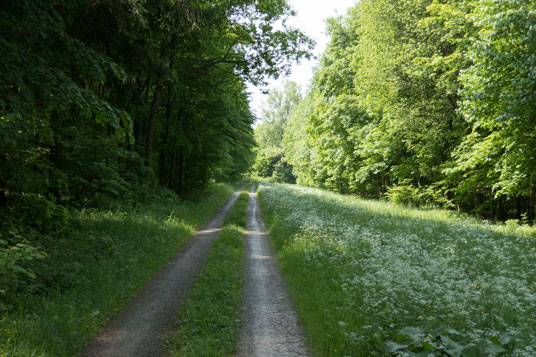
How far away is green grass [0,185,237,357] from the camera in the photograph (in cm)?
495

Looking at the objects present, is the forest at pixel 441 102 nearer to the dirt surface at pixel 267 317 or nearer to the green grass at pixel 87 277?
the dirt surface at pixel 267 317

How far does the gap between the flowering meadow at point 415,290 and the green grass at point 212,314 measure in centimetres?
163

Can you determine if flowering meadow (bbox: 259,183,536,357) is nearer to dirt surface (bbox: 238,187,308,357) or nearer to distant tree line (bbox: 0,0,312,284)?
dirt surface (bbox: 238,187,308,357)

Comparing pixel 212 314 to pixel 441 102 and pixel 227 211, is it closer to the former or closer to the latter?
pixel 227 211

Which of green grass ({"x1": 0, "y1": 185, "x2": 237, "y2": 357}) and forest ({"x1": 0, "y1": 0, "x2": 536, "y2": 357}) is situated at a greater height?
forest ({"x1": 0, "y1": 0, "x2": 536, "y2": 357})

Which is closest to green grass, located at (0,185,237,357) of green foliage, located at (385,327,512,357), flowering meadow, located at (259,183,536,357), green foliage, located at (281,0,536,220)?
flowering meadow, located at (259,183,536,357)

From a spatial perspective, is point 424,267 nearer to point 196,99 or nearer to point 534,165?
point 534,165

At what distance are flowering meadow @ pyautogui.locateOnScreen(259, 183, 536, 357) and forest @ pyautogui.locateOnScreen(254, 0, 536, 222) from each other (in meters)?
4.48

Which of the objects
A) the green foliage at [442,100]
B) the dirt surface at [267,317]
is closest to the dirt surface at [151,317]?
the dirt surface at [267,317]

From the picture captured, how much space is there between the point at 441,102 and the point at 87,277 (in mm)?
20709

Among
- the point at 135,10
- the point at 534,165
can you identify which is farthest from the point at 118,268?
the point at 534,165

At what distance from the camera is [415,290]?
21.3ft

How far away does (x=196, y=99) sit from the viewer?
23594mm

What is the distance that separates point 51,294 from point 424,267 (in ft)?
29.8
